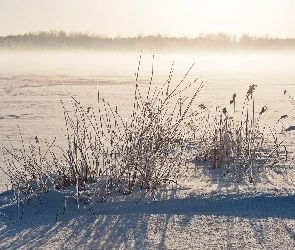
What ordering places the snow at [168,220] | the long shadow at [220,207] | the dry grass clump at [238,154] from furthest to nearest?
the dry grass clump at [238,154] < the long shadow at [220,207] < the snow at [168,220]

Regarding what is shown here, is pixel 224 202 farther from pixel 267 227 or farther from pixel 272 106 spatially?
pixel 272 106

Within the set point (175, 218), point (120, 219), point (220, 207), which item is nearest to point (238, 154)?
point (220, 207)

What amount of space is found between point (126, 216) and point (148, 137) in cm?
54

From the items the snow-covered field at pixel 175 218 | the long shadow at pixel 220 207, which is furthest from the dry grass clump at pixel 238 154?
the long shadow at pixel 220 207

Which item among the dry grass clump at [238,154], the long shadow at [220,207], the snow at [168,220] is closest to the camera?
the snow at [168,220]

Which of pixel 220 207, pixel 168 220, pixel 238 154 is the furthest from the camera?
pixel 238 154

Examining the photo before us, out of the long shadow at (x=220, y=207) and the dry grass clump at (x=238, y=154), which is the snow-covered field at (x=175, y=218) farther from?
the dry grass clump at (x=238, y=154)

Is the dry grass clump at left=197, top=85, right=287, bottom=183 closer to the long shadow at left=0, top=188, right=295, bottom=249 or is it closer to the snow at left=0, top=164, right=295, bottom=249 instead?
the snow at left=0, top=164, right=295, bottom=249

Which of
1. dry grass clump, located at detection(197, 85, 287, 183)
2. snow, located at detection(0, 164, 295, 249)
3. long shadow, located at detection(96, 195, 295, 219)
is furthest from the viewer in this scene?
dry grass clump, located at detection(197, 85, 287, 183)

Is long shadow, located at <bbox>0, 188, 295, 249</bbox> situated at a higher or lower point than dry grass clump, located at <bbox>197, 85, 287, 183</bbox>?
lower

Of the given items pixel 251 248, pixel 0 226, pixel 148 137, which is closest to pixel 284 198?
pixel 251 248

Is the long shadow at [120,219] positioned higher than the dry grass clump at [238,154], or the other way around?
the dry grass clump at [238,154]

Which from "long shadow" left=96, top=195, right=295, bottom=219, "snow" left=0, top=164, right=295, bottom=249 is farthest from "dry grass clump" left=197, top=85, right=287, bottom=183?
"long shadow" left=96, top=195, right=295, bottom=219

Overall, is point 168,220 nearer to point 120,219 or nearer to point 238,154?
point 120,219
